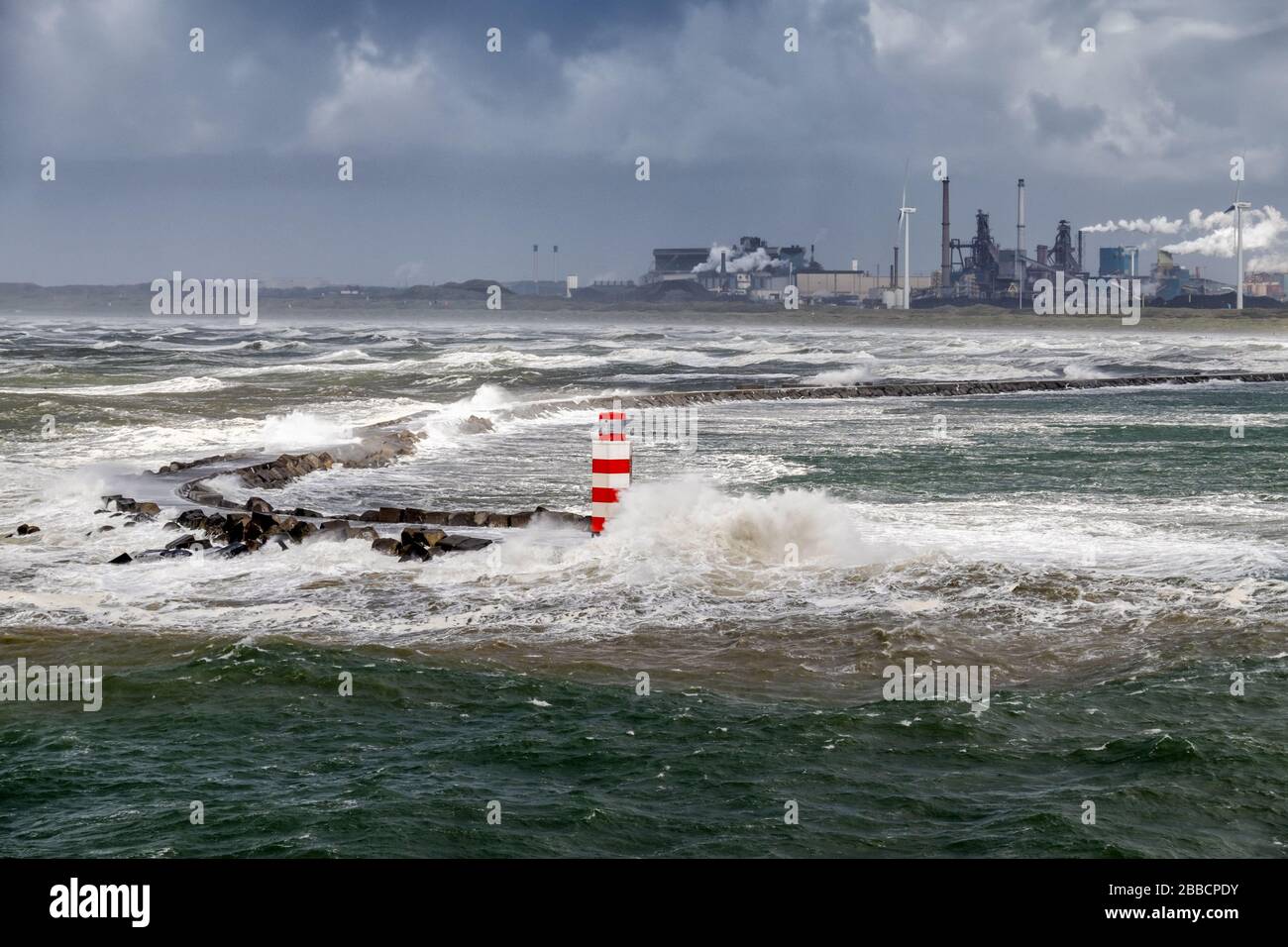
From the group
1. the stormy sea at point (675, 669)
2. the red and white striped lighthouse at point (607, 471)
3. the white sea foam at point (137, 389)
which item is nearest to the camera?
the stormy sea at point (675, 669)

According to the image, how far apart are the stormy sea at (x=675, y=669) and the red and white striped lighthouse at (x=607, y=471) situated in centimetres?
24

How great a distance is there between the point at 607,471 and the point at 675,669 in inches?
211

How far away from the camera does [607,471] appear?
17.2 m

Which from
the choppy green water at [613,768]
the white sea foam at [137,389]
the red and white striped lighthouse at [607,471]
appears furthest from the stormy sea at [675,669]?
the white sea foam at [137,389]

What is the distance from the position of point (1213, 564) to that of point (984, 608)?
3601 millimetres

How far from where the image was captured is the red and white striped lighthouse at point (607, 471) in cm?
1706

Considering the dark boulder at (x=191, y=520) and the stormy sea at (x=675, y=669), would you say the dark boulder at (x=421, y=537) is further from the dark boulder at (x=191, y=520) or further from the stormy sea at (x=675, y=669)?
the dark boulder at (x=191, y=520)

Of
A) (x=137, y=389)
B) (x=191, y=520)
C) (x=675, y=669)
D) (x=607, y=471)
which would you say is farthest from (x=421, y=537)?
(x=137, y=389)

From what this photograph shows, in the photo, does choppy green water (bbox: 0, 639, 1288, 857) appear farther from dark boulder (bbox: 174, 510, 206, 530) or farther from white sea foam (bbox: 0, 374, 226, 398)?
white sea foam (bbox: 0, 374, 226, 398)

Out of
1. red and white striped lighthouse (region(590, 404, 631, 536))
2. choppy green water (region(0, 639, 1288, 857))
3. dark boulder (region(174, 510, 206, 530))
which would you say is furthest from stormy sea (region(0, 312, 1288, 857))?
dark boulder (region(174, 510, 206, 530))

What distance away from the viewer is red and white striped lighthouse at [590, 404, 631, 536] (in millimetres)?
17062

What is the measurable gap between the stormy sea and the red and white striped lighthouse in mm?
239

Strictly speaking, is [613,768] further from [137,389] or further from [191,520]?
[137,389]

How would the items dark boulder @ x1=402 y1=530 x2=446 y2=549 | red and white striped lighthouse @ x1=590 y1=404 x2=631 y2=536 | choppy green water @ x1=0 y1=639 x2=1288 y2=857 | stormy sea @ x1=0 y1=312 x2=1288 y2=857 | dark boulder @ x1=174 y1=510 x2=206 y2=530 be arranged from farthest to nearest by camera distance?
dark boulder @ x1=174 y1=510 x2=206 y2=530, dark boulder @ x1=402 y1=530 x2=446 y2=549, red and white striped lighthouse @ x1=590 y1=404 x2=631 y2=536, stormy sea @ x1=0 y1=312 x2=1288 y2=857, choppy green water @ x1=0 y1=639 x2=1288 y2=857
